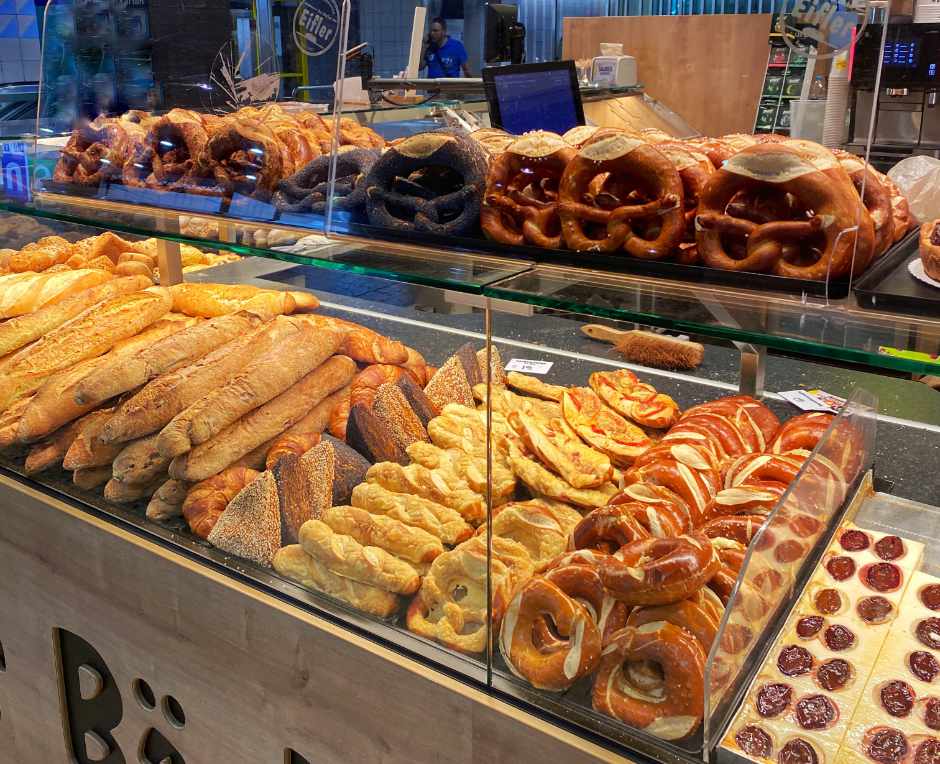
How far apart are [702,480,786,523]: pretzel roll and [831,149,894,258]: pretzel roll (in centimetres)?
41

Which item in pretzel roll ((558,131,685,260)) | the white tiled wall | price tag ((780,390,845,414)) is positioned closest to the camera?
pretzel roll ((558,131,685,260))

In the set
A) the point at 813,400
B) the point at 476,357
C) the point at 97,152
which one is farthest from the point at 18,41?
the point at 813,400

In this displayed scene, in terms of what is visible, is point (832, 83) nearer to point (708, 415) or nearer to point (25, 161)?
point (708, 415)

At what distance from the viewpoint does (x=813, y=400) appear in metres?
1.67

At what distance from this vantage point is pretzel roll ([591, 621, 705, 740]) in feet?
3.89

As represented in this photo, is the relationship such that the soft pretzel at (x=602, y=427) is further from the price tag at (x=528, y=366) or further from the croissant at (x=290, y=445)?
the croissant at (x=290, y=445)

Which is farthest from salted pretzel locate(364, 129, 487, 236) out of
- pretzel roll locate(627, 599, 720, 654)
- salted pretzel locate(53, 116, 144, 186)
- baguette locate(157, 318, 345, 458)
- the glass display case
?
salted pretzel locate(53, 116, 144, 186)

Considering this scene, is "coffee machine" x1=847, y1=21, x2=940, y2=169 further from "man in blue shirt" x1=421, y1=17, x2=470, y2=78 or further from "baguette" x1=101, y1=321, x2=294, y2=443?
"baguette" x1=101, y1=321, x2=294, y2=443

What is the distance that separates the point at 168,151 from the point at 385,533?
963mm

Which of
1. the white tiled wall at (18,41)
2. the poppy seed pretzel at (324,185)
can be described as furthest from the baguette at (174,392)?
the white tiled wall at (18,41)

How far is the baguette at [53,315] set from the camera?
89.9 inches

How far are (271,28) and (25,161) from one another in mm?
858

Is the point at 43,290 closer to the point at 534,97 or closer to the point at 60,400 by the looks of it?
the point at 60,400

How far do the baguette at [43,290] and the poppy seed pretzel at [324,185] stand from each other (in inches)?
39.6
